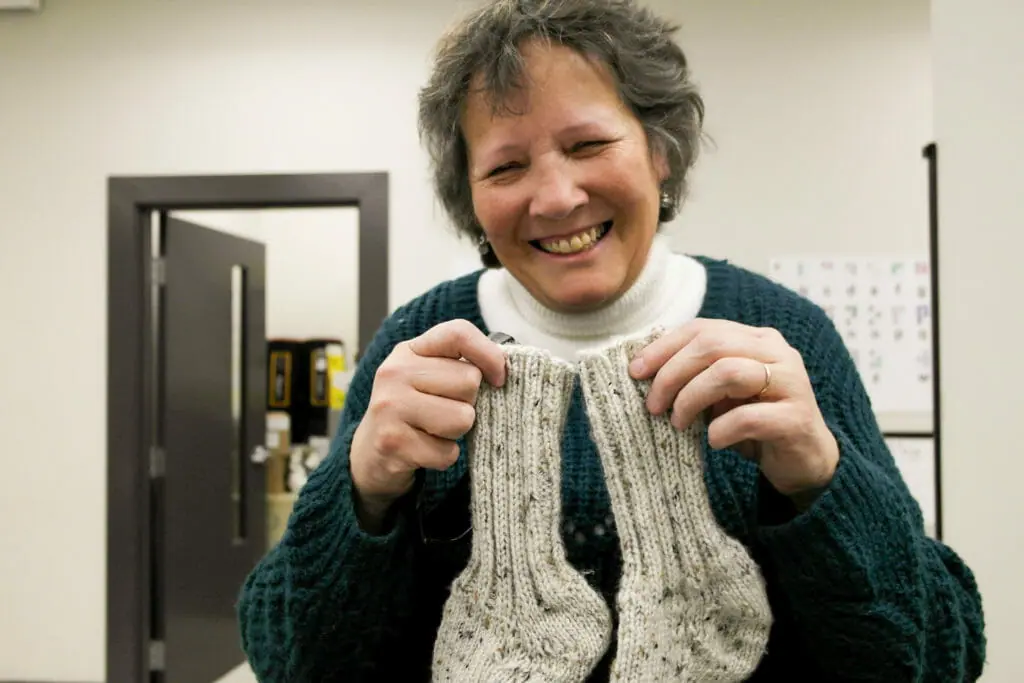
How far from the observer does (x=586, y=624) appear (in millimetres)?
639

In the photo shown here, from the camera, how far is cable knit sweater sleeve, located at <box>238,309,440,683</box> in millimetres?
617

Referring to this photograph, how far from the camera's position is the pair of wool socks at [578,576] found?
608 millimetres

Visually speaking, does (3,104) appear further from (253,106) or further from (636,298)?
(636,298)

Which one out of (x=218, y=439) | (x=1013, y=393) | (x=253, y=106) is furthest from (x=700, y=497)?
(x=218, y=439)

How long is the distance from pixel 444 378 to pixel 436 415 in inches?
1.1

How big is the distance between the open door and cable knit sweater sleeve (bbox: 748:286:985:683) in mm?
2333

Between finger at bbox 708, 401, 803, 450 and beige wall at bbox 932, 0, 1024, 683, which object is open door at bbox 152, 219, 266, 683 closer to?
beige wall at bbox 932, 0, 1024, 683

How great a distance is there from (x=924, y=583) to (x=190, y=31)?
2451 millimetres

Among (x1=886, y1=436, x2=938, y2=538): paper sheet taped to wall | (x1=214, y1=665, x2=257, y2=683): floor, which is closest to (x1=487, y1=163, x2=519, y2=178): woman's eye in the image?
(x1=886, y1=436, x2=938, y2=538): paper sheet taped to wall

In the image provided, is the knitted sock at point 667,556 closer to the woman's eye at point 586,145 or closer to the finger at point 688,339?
the finger at point 688,339

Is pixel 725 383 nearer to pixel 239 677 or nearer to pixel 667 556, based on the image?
pixel 667 556

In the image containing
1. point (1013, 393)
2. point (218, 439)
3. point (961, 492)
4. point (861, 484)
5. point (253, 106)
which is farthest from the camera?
point (218, 439)

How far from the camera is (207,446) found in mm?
2811

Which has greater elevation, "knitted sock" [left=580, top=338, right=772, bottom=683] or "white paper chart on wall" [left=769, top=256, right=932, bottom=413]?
"white paper chart on wall" [left=769, top=256, right=932, bottom=413]
